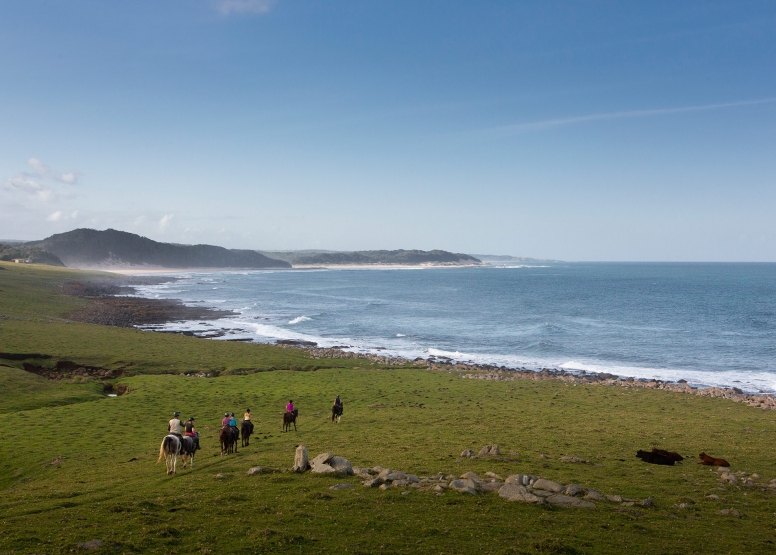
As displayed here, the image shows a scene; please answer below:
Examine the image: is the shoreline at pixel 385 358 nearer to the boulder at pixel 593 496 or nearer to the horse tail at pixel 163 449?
the boulder at pixel 593 496

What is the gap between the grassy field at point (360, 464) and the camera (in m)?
12.9

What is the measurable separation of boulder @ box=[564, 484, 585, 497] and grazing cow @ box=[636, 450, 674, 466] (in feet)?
23.1

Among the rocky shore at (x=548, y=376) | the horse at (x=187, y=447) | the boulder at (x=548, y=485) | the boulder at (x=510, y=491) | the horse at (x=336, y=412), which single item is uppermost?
the boulder at (x=510, y=491)

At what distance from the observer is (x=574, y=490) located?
16.2 m

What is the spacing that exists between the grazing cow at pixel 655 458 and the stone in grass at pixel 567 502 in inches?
312

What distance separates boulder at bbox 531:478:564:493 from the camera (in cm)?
1642

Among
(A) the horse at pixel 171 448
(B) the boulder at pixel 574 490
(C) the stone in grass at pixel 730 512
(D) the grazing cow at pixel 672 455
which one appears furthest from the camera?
(D) the grazing cow at pixel 672 455

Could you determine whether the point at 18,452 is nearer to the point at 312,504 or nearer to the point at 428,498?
the point at 312,504

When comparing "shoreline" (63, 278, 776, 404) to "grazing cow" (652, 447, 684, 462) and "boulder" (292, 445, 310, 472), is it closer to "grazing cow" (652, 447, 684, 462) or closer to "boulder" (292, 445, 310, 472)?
"grazing cow" (652, 447, 684, 462)

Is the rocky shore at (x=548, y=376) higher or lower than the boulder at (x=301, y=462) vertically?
lower

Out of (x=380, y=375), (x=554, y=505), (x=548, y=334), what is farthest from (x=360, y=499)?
(x=548, y=334)

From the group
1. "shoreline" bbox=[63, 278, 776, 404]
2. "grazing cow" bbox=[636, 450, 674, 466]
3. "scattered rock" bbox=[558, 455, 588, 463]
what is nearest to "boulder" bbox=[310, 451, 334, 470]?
"scattered rock" bbox=[558, 455, 588, 463]

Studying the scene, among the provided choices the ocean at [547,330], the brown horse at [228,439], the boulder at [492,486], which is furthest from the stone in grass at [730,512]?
the ocean at [547,330]

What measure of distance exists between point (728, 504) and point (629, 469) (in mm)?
4195
